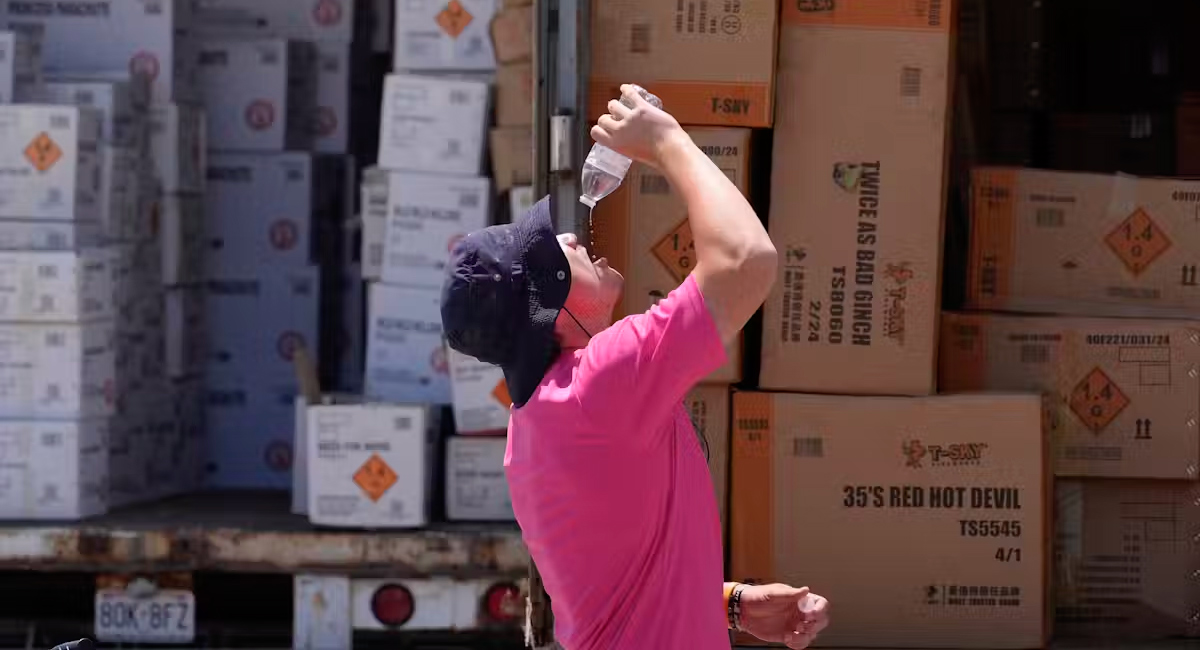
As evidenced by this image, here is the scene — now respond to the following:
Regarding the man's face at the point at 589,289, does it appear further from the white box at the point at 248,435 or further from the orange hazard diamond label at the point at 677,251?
the white box at the point at 248,435

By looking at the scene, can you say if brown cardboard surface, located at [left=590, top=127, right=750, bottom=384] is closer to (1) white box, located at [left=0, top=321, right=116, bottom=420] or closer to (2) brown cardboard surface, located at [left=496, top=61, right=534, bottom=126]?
(2) brown cardboard surface, located at [left=496, top=61, right=534, bottom=126]

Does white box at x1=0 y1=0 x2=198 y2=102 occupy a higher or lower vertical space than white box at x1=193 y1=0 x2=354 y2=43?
lower

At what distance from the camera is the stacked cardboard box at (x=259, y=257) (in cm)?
619

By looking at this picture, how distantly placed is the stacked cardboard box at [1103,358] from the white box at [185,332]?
260 cm

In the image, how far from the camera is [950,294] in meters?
4.86

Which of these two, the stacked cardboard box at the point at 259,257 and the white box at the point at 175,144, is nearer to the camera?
the white box at the point at 175,144

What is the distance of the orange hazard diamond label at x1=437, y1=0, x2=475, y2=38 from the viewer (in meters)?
5.40

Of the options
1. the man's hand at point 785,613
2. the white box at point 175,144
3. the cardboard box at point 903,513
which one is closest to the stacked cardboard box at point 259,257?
the white box at point 175,144

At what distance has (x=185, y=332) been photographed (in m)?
6.05

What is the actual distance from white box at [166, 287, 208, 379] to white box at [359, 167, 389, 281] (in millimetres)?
787

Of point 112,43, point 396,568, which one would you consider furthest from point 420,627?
point 112,43

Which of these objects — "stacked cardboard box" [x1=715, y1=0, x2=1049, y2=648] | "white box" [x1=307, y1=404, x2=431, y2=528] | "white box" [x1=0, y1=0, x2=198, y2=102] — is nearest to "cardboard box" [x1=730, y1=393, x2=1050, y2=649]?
"stacked cardboard box" [x1=715, y1=0, x2=1049, y2=648]

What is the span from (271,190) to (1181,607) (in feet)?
10.5

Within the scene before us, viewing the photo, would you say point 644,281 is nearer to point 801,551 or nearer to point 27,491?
point 801,551
